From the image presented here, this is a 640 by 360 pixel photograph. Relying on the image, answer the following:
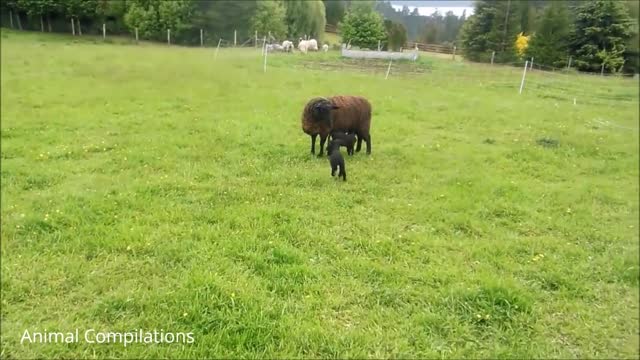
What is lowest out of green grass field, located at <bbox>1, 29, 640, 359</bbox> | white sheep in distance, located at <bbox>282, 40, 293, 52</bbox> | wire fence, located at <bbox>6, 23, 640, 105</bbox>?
green grass field, located at <bbox>1, 29, 640, 359</bbox>

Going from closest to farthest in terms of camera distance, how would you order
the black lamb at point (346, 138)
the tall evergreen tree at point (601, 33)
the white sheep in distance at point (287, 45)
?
1. the tall evergreen tree at point (601, 33)
2. the white sheep in distance at point (287, 45)
3. the black lamb at point (346, 138)

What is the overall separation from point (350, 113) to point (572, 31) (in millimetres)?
3587

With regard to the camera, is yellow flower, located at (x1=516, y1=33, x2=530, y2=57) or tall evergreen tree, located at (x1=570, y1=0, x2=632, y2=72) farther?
yellow flower, located at (x1=516, y1=33, x2=530, y2=57)

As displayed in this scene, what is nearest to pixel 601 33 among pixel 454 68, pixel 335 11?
pixel 454 68

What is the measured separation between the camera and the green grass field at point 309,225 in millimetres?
3137

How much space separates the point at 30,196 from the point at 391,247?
14.6 feet

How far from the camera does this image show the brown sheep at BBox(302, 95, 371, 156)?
671 cm

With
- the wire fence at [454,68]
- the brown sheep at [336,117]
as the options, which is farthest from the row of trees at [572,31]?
the brown sheep at [336,117]

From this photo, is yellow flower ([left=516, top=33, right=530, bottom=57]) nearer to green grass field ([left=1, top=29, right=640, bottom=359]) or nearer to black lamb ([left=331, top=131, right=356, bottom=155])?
green grass field ([left=1, top=29, right=640, bottom=359])

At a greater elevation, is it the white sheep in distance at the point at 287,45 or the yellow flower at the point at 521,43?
the yellow flower at the point at 521,43

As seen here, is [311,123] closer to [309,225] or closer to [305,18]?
[305,18]

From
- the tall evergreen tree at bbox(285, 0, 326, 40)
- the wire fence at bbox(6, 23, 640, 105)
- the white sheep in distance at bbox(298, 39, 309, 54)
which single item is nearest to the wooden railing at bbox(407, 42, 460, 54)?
the wire fence at bbox(6, 23, 640, 105)

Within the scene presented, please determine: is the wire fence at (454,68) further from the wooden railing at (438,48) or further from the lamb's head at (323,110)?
the lamb's head at (323,110)

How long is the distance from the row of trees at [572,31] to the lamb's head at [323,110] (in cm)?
259
